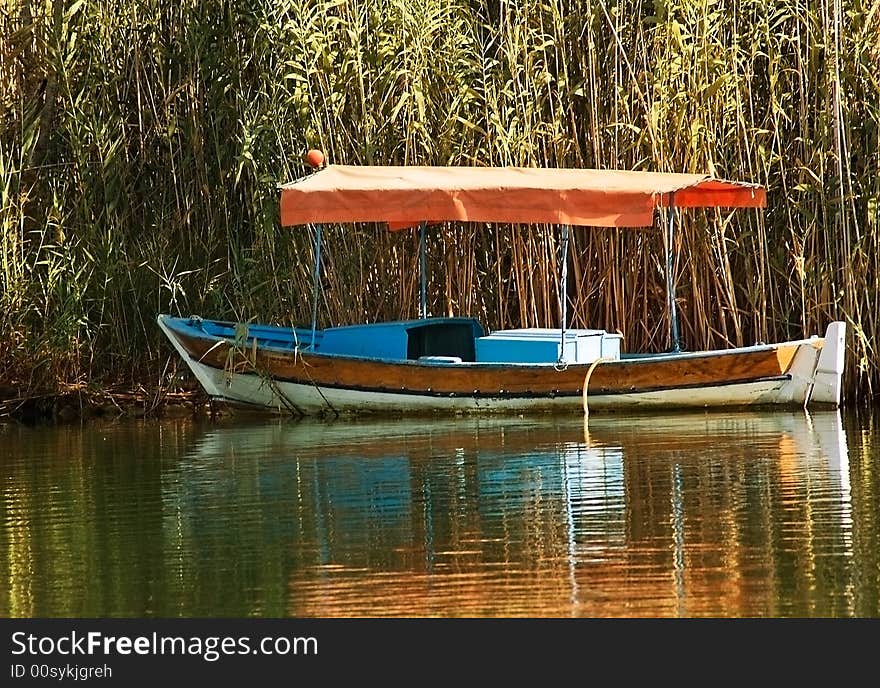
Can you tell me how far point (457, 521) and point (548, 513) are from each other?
20.5 inches

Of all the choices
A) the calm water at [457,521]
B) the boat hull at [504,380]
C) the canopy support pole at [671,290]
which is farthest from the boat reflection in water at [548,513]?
the canopy support pole at [671,290]

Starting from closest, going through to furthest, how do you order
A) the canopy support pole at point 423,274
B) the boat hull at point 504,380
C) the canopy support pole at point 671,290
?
the boat hull at point 504,380 → the canopy support pole at point 671,290 → the canopy support pole at point 423,274

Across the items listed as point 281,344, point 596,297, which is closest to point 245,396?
point 281,344

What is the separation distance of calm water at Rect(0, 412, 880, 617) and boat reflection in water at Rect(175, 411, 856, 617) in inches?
0.8

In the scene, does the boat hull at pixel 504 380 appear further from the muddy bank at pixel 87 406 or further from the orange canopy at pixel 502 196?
the orange canopy at pixel 502 196

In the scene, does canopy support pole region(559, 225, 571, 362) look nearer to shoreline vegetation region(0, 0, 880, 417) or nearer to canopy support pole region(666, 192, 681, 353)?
shoreline vegetation region(0, 0, 880, 417)

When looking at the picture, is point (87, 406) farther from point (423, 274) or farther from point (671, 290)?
point (671, 290)

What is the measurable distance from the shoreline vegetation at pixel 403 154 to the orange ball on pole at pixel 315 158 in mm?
743

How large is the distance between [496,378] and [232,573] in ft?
23.5

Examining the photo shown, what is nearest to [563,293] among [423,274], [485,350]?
[485,350]

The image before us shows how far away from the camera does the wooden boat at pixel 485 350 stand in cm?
1527

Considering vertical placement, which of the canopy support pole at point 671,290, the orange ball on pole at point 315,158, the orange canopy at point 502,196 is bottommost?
the canopy support pole at point 671,290

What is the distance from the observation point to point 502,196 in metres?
15.3

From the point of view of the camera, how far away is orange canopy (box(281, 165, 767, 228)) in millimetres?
15164
